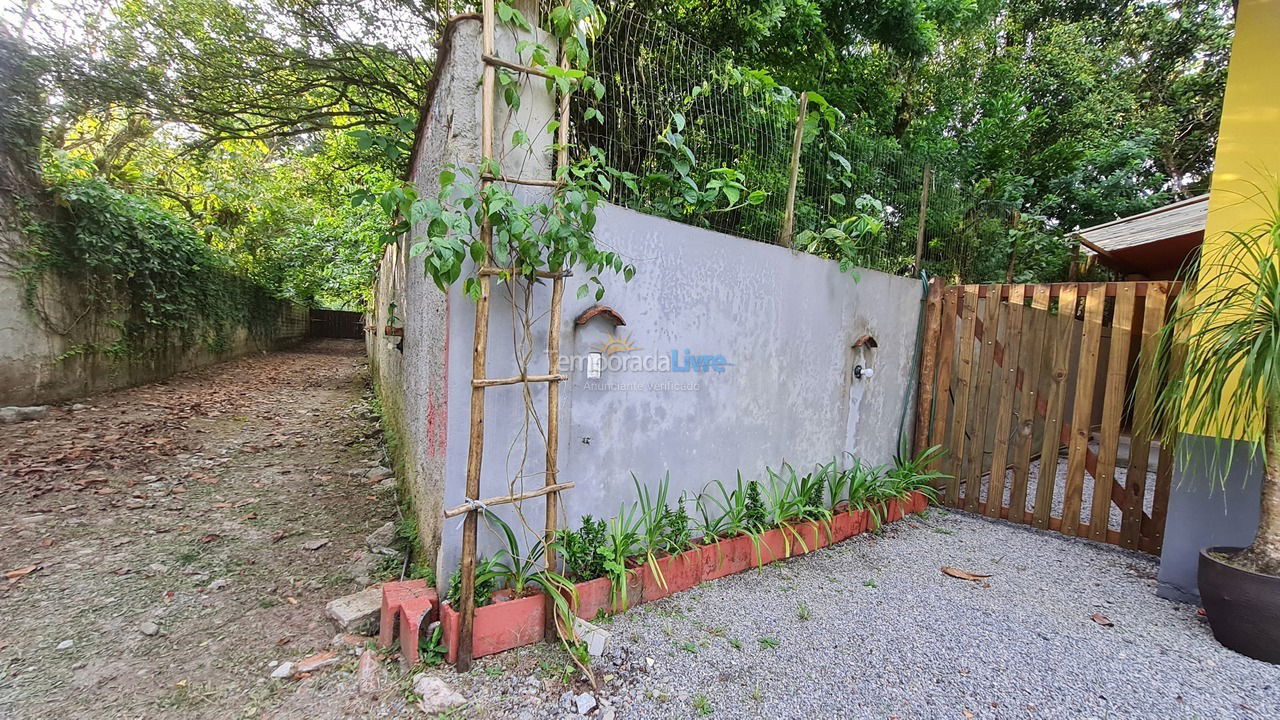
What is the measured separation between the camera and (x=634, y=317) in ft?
7.67

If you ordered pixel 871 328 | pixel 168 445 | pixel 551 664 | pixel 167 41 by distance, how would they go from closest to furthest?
pixel 551 664 < pixel 871 328 < pixel 168 445 < pixel 167 41

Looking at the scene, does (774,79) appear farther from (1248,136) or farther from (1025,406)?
(1025,406)

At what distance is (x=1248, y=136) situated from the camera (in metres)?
2.34

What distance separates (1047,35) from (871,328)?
900 cm

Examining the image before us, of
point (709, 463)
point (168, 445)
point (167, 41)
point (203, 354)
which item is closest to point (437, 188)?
point (709, 463)

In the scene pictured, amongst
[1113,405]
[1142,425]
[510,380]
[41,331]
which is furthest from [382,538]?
[41,331]

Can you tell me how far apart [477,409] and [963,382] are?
11.5 feet

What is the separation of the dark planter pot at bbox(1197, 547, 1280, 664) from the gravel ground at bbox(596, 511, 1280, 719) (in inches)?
2.3

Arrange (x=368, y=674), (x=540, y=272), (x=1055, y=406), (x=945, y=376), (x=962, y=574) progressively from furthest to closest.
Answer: (x=945, y=376) → (x=1055, y=406) → (x=962, y=574) → (x=540, y=272) → (x=368, y=674)

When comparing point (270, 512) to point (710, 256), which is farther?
point (270, 512)

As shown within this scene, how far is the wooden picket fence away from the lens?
2.94 meters

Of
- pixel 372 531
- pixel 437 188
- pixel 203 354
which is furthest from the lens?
pixel 203 354

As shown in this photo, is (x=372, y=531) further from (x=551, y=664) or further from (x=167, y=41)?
(x=167, y=41)

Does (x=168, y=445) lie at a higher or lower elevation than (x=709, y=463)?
lower
